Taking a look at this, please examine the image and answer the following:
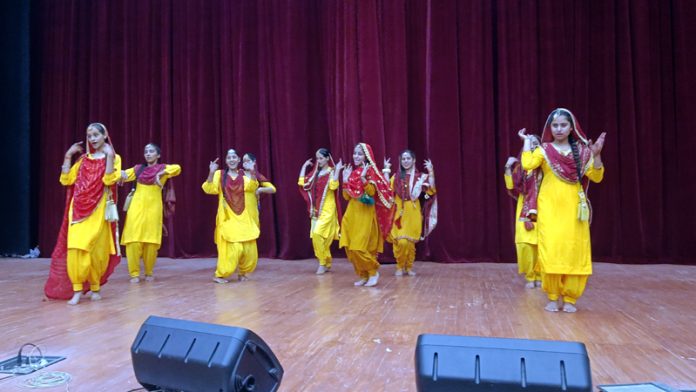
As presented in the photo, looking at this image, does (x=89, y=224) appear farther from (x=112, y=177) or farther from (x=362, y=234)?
(x=362, y=234)

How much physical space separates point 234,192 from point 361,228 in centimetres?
141

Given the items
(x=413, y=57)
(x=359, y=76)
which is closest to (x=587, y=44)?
(x=413, y=57)

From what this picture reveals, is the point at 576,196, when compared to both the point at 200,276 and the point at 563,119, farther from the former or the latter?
the point at 200,276

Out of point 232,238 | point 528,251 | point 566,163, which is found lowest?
point 528,251

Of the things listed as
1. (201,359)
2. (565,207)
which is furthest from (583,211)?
(201,359)

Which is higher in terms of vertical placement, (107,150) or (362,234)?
(107,150)

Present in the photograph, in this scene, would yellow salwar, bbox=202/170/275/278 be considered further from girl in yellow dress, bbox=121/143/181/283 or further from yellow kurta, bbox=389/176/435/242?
yellow kurta, bbox=389/176/435/242

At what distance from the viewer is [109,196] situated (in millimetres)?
4191

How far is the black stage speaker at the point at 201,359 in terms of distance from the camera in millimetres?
1441

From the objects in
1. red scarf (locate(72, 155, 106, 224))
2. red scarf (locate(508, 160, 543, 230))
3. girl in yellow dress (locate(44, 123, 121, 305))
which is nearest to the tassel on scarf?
red scarf (locate(508, 160, 543, 230))

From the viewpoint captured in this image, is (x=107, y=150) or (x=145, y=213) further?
(x=145, y=213)

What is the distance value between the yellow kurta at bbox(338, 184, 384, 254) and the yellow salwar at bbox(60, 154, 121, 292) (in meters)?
1.85

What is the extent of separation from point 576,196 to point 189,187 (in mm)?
5728

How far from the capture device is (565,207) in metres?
3.55
